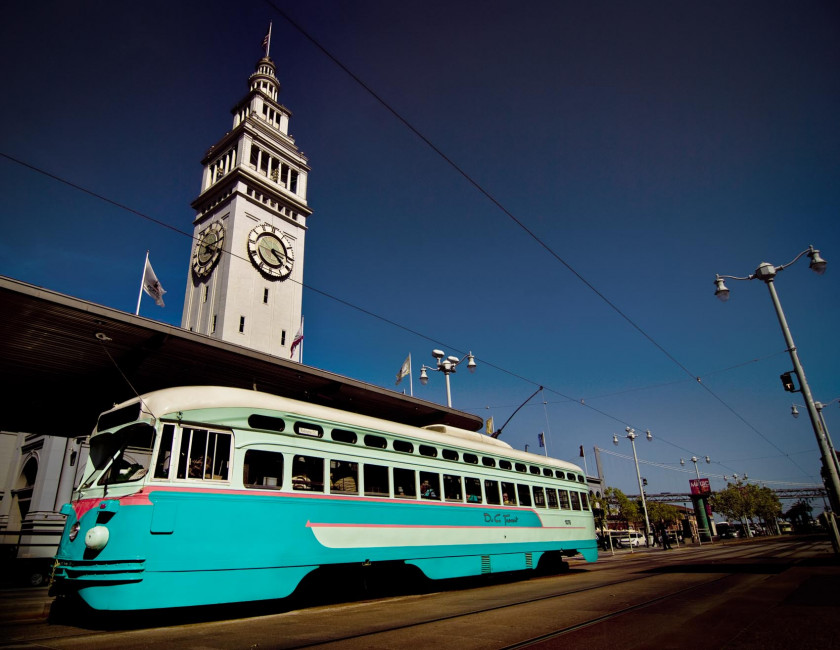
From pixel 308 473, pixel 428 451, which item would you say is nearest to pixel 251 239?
pixel 428 451

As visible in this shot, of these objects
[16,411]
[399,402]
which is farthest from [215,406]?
[16,411]

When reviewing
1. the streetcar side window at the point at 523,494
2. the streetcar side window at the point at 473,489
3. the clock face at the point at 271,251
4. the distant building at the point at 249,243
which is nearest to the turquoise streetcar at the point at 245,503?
the streetcar side window at the point at 473,489

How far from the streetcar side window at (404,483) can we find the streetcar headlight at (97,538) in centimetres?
538

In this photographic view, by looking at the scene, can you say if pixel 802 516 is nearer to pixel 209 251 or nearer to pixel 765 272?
pixel 765 272

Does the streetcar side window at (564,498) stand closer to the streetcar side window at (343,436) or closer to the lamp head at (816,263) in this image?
the streetcar side window at (343,436)

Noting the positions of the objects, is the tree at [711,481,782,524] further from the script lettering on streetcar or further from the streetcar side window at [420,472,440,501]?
the streetcar side window at [420,472,440,501]

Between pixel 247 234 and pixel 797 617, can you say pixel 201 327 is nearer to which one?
pixel 247 234

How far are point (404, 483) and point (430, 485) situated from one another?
37.0 inches

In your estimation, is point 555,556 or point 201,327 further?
point 201,327

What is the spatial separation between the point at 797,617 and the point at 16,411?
22.9 meters

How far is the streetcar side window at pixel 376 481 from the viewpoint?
10061 mm

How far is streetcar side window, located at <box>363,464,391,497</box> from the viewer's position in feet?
33.0

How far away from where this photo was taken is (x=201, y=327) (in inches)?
1778

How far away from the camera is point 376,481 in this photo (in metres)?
10.2
